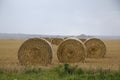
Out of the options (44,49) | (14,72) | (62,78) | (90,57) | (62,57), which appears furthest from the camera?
(90,57)

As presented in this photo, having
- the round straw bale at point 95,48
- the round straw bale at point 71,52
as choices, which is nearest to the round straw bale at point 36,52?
the round straw bale at point 71,52

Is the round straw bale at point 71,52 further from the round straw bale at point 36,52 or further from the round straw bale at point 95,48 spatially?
the round straw bale at point 95,48

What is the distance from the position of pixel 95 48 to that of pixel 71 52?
153 inches

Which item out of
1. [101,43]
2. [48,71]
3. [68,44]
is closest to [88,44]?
[101,43]

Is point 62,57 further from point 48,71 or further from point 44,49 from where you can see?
point 48,71

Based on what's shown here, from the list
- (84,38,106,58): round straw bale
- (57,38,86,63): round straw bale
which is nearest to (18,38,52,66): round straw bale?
(57,38,86,63): round straw bale

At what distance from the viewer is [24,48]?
13.9 meters

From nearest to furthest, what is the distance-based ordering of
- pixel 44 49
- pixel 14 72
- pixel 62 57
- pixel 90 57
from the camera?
1. pixel 14 72
2. pixel 44 49
3. pixel 62 57
4. pixel 90 57

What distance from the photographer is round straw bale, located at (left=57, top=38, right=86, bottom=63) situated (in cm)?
1507

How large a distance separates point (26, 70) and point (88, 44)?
28.4 feet

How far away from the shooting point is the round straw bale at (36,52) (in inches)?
533

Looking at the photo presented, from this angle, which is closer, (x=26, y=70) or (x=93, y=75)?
(x=93, y=75)

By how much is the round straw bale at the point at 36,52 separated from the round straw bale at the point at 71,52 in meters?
1.65

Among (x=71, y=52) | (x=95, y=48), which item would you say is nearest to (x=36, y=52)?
(x=71, y=52)
